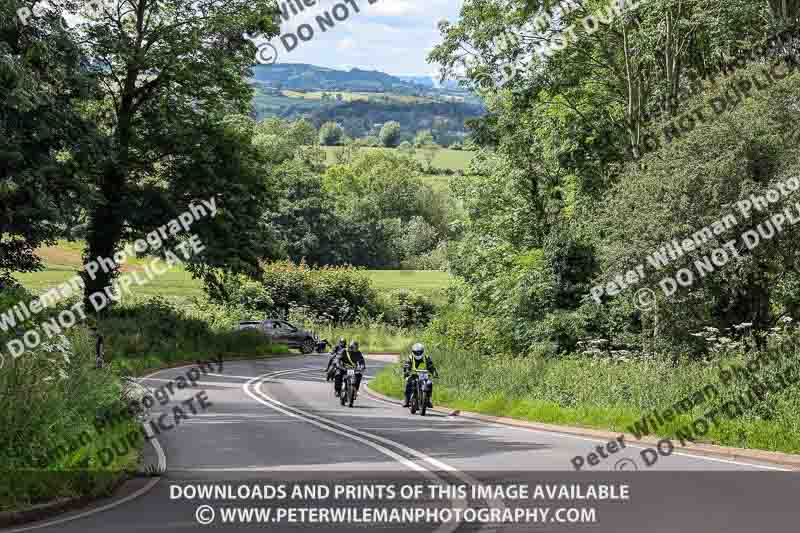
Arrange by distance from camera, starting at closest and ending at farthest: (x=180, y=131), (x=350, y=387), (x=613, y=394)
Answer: (x=613, y=394)
(x=350, y=387)
(x=180, y=131)

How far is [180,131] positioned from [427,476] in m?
33.0

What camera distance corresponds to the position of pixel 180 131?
142ft

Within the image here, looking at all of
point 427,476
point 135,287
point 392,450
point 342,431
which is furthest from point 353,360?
point 135,287

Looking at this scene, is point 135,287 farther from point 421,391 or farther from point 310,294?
point 421,391

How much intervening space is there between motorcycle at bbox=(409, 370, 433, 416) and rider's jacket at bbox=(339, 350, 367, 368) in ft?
7.25

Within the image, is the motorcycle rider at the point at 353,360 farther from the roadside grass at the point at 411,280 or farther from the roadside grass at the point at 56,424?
the roadside grass at the point at 411,280

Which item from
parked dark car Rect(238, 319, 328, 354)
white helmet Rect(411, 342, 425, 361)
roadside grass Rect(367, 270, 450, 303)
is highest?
white helmet Rect(411, 342, 425, 361)

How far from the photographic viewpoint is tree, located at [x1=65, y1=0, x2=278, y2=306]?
142 feet

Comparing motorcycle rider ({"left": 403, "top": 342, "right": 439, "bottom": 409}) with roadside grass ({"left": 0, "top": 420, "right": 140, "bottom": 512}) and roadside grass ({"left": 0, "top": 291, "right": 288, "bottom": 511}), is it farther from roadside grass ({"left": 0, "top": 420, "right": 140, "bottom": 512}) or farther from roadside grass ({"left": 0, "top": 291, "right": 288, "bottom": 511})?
roadside grass ({"left": 0, "top": 420, "right": 140, "bottom": 512})

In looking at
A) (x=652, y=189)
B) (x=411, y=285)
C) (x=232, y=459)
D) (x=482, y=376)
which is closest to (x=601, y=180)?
(x=652, y=189)

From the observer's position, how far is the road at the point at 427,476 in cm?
980

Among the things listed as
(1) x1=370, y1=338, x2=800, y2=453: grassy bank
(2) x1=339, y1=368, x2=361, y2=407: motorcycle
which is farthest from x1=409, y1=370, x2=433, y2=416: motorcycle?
(2) x1=339, y1=368, x2=361, y2=407: motorcycle

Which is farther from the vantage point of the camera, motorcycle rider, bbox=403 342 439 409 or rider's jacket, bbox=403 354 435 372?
rider's jacket, bbox=403 354 435 372

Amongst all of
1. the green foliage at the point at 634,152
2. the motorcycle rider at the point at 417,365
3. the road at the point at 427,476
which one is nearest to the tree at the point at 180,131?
the green foliage at the point at 634,152
